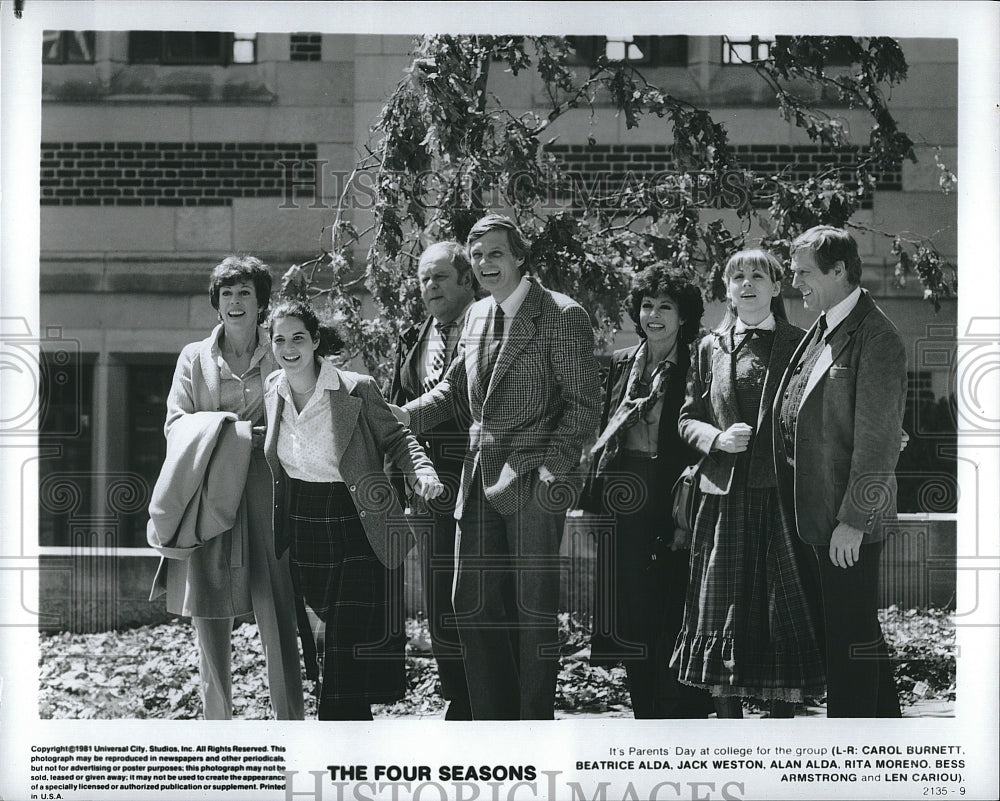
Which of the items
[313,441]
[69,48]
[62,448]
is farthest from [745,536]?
[69,48]

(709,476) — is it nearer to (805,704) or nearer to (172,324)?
(805,704)

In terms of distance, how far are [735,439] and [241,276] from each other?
6.82ft

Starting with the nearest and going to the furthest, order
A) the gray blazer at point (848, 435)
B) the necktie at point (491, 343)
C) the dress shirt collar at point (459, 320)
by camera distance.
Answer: the gray blazer at point (848, 435) → the necktie at point (491, 343) → the dress shirt collar at point (459, 320)

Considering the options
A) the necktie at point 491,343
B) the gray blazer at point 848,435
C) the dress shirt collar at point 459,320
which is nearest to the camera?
the gray blazer at point 848,435

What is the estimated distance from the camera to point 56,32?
620 centimetres

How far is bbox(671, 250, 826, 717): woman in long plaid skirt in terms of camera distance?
6156 millimetres

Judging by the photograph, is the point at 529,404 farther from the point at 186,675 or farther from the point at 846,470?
the point at 186,675

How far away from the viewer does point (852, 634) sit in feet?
20.1

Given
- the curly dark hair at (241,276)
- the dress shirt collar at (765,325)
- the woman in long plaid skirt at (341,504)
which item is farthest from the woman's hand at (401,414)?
the dress shirt collar at (765,325)

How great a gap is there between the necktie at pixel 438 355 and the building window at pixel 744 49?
5.15ft

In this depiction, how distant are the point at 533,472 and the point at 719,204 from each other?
134 centimetres

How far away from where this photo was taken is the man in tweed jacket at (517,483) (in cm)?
617

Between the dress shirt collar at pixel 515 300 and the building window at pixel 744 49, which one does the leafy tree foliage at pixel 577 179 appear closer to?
the building window at pixel 744 49

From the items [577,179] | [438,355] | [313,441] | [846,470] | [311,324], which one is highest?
[577,179]
